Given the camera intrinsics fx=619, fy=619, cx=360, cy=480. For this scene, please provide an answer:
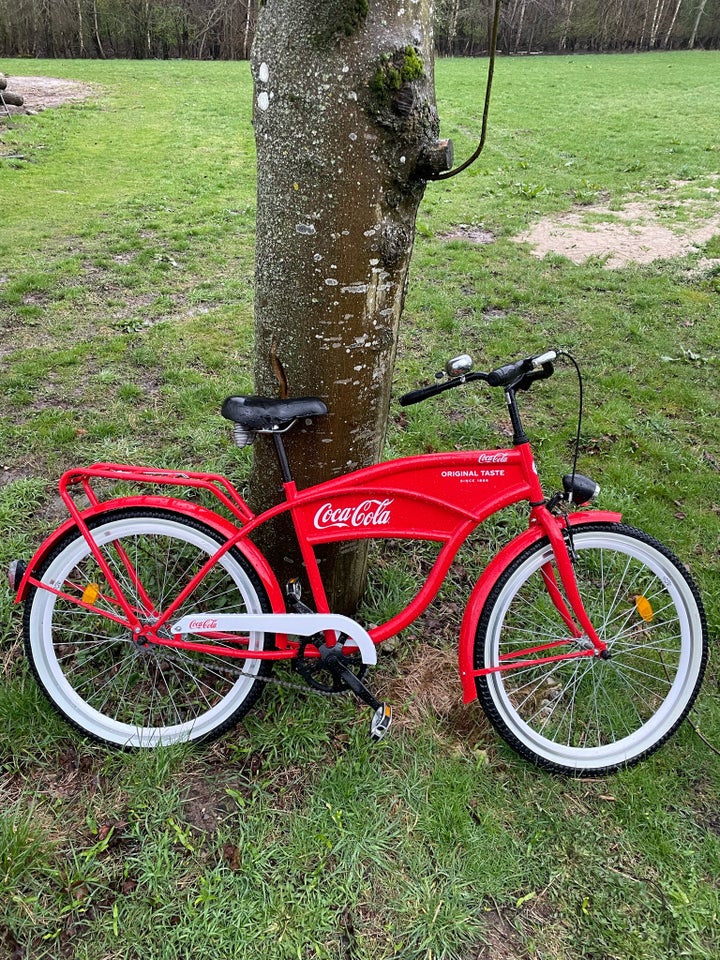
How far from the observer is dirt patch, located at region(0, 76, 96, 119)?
1503 cm

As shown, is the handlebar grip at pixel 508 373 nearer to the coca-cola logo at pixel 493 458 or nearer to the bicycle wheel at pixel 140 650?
the coca-cola logo at pixel 493 458

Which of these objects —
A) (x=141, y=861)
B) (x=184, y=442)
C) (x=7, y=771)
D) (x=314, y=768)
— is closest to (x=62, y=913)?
(x=141, y=861)

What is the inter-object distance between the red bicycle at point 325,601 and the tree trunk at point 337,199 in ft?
0.78

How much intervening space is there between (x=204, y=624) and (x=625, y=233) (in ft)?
26.2

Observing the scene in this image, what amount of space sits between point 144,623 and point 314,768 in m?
0.78

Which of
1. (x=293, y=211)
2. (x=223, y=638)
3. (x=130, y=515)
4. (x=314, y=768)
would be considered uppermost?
(x=293, y=211)

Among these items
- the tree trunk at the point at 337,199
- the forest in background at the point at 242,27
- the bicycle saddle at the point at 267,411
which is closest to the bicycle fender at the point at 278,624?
the tree trunk at the point at 337,199

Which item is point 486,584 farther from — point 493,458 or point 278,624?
point 278,624

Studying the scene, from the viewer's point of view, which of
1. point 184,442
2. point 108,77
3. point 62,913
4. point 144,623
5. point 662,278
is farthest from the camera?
point 108,77

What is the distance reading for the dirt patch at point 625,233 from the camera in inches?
285

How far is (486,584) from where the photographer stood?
2131 mm

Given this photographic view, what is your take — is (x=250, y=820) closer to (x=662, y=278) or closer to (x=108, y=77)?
(x=662, y=278)

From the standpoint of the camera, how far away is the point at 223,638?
7.13ft

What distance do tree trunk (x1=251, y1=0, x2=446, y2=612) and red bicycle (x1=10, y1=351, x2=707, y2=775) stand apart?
0.24 meters
